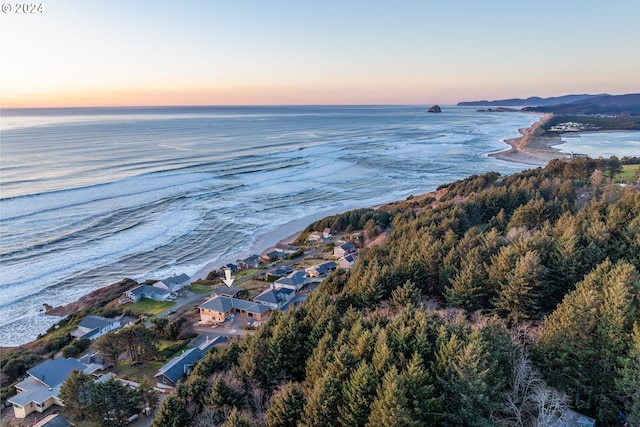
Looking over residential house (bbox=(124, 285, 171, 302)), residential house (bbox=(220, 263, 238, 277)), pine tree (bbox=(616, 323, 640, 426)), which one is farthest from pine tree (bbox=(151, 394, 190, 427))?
residential house (bbox=(220, 263, 238, 277))

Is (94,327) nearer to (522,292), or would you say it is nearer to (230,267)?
(230,267)

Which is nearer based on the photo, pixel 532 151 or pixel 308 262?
pixel 308 262

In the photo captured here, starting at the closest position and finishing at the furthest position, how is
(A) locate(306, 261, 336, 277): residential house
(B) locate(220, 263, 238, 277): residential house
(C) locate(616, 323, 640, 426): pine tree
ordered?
1. (C) locate(616, 323, 640, 426): pine tree
2. (A) locate(306, 261, 336, 277): residential house
3. (B) locate(220, 263, 238, 277): residential house

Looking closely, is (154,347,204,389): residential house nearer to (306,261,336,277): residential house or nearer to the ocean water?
the ocean water

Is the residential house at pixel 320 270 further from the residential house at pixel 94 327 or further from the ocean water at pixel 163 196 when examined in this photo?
the residential house at pixel 94 327

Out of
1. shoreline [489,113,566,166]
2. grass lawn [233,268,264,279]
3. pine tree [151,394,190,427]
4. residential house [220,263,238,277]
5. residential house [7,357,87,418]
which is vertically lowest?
residential house [7,357,87,418]

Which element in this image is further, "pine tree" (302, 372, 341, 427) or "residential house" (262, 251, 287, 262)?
"residential house" (262, 251, 287, 262)

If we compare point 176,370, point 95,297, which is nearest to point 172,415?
point 176,370
